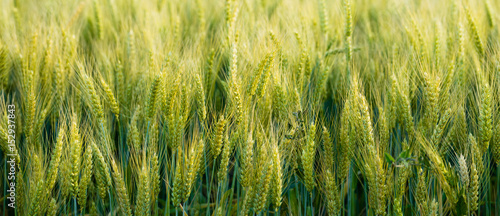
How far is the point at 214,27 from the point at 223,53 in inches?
26.5

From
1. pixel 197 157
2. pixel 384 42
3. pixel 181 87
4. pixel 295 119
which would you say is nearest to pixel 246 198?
pixel 197 157

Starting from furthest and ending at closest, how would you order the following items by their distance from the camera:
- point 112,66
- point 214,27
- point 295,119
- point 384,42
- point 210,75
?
point 214,27
point 384,42
point 112,66
point 210,75
point 295,119

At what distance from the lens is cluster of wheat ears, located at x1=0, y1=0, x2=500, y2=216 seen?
57.0 inches

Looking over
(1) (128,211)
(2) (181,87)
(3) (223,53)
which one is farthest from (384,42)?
(1) (128,211)

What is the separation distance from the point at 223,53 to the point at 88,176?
3.31 feet

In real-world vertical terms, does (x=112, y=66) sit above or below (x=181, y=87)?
above

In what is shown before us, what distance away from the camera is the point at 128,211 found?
1.42 meters

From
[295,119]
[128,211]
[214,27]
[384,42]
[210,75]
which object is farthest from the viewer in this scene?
[214,27]

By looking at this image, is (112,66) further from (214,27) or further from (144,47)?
(214,27)

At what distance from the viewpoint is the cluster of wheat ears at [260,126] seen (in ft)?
4.75

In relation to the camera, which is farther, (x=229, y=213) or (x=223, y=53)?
(x=223, y=53)

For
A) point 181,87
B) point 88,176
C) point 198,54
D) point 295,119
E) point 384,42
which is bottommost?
point 88,176

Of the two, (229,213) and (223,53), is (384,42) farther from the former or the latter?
(229,213)

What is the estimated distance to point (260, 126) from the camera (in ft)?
5.27
